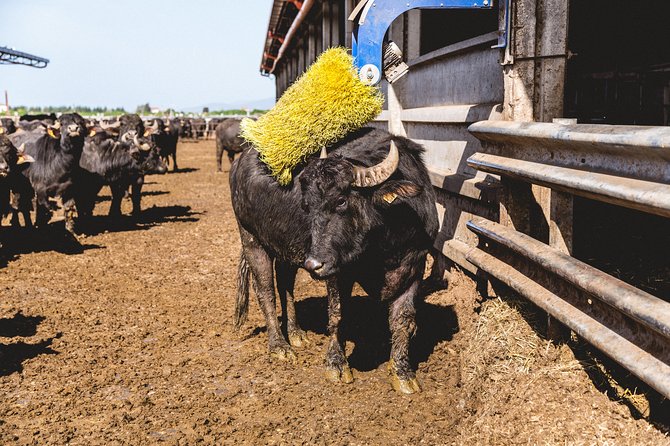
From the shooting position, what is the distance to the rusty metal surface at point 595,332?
2.58 meters

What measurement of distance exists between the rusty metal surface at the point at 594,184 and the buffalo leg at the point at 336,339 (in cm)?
Result: 143

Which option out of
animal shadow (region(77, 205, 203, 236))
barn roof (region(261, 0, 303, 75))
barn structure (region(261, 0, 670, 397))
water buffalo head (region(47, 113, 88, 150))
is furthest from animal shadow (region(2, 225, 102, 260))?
barn roof (region(261, 0, 303, 75))

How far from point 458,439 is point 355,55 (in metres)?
3.12

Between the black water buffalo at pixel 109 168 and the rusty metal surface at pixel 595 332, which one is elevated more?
the black water buffalo at pixel 109 168

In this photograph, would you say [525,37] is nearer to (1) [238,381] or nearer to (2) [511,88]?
(2) [511,88]

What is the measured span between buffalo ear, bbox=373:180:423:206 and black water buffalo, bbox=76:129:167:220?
9.15 metres

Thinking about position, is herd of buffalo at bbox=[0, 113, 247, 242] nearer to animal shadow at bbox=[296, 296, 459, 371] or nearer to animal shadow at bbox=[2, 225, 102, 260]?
animal shadow at bbox=[2, 225, 102, 260]

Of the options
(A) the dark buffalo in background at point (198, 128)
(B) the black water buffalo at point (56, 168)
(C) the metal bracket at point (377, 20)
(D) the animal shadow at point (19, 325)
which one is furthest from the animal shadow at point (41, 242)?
(A) the dark buffalo in background at point (198, 128)

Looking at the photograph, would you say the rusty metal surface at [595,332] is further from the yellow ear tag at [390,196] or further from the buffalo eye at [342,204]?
the buffalo eye at [342,204]

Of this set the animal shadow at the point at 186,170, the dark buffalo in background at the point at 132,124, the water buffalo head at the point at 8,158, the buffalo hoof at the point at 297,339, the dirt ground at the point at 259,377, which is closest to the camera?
the dirt ground at the point at 259,377

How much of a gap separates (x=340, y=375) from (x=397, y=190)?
1582 mm

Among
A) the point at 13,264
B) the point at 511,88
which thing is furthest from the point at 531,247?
the point at 13,264

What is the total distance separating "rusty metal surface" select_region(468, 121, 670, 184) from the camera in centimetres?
264

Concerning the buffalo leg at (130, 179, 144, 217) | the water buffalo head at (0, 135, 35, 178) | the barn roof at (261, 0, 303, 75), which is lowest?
the buffalo leg at (130, 179, 144, 217)
